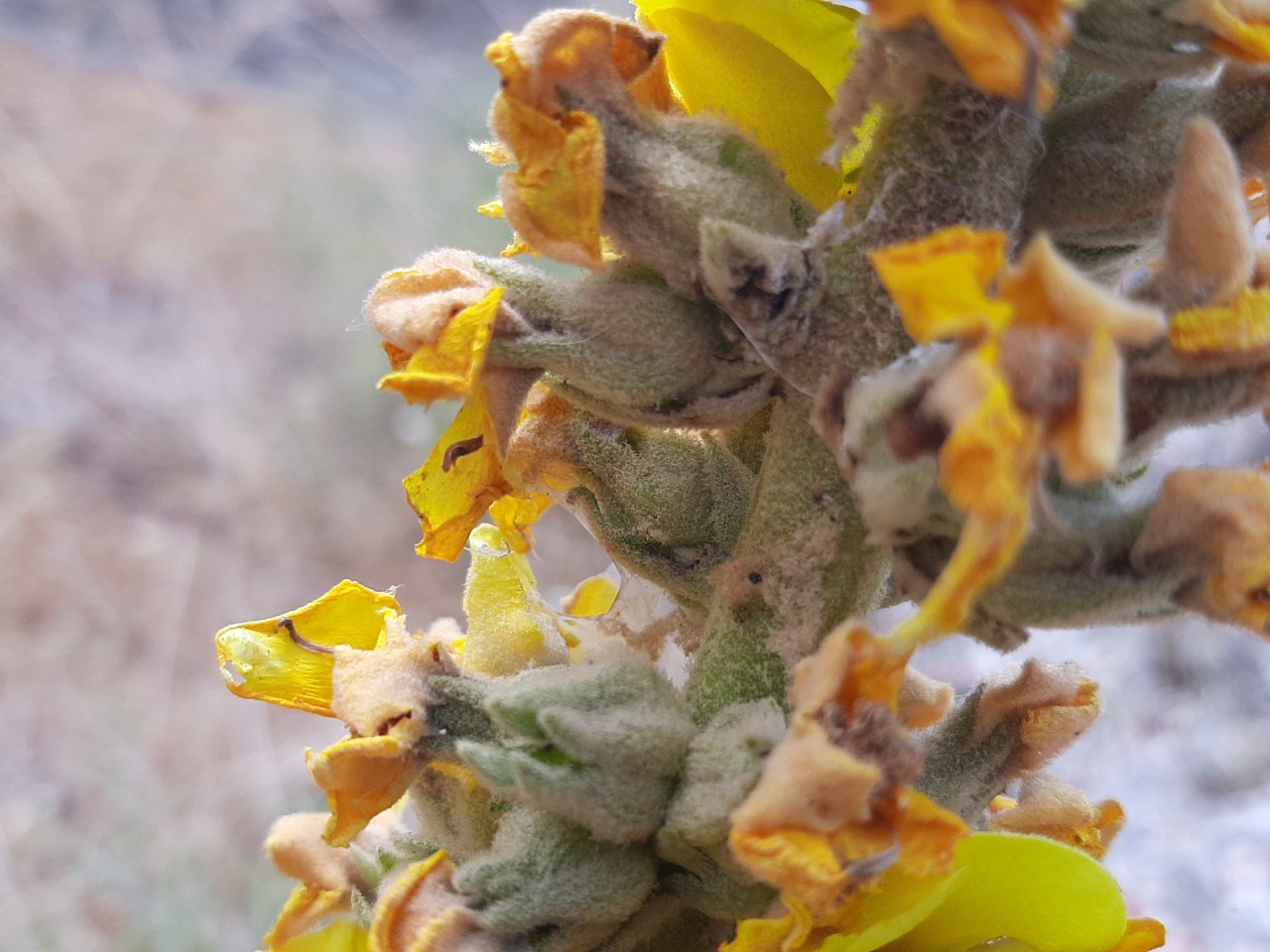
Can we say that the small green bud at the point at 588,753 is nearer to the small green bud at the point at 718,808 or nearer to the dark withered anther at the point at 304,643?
the small green bud at the point at 718,808

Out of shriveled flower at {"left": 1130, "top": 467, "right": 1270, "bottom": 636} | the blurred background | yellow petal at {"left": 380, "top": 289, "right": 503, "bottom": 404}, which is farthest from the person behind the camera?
the blurred background

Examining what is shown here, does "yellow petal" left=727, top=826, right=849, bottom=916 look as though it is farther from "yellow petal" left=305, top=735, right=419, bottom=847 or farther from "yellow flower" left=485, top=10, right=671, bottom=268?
"yellow flower" left=485, top=10, right=671, bottom=268

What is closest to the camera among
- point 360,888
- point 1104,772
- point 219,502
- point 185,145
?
point 360,888

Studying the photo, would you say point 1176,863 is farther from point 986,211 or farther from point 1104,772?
point 986,211

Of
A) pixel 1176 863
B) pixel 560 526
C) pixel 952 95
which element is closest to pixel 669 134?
pixel 952 95

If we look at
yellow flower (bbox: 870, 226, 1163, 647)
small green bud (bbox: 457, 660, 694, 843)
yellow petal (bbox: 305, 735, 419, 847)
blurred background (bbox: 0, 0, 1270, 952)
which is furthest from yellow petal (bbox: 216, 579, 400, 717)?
blurred background (bbox: 0, 0, 1270, 952)

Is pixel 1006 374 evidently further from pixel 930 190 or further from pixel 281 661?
pixel 281 661
